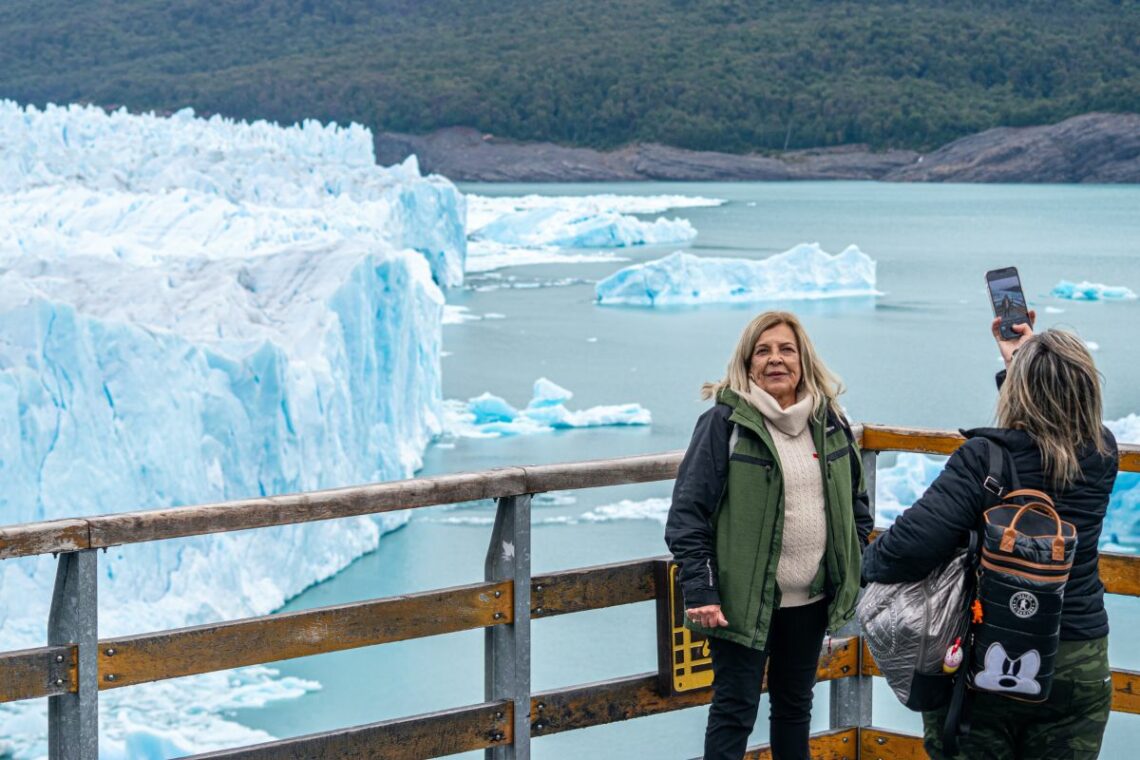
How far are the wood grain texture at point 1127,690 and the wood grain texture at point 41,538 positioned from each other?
1.61m

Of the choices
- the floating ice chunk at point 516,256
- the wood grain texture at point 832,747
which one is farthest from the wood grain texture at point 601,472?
the floating ice chunk at point 516,256

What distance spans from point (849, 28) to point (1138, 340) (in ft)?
187

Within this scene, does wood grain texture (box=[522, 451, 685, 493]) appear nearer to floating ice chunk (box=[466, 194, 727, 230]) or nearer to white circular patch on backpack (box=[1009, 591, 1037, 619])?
white circular patch on backpack (box=[1009, 591, 1037, 619])

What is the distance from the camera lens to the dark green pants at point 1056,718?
6.47 feet

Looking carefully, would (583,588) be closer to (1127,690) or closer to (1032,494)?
(1032,494)

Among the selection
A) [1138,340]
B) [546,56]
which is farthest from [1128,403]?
[546,56]

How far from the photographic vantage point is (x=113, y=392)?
409 inches

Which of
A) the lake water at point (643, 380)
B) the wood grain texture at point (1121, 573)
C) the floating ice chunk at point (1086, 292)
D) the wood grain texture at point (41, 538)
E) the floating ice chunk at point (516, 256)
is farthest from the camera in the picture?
the floating ice chunk at point (516, 256)

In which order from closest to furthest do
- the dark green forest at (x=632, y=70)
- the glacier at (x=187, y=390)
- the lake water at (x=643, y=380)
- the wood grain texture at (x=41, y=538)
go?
1. the wood grain texture at (x=41, y=538)
2. the glacier at (x=187, y=390)
3. the lake water at (x=643, y=380)
4. the dark green forest at (x=632, y=70)

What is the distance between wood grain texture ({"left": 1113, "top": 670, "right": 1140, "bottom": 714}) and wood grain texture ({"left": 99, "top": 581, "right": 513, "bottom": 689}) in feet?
3.27

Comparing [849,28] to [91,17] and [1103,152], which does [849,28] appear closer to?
[1103,152]

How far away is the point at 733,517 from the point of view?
2141mm

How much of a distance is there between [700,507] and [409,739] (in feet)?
1.87

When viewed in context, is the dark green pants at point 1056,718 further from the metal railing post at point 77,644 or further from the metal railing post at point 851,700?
the metal railing post at point 77,644
